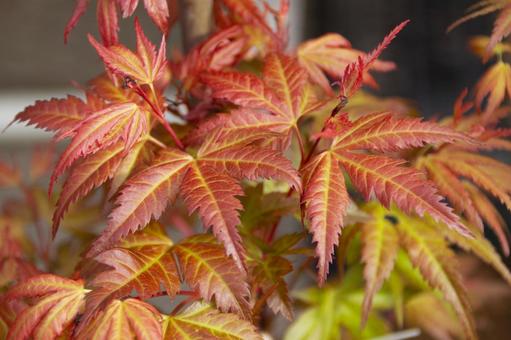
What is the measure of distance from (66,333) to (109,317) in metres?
0.07

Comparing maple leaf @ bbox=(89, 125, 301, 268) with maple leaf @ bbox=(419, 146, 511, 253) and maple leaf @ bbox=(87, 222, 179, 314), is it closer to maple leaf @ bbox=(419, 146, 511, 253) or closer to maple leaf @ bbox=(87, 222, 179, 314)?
maple leaf @ bbox=(87, 222, 179, 314)

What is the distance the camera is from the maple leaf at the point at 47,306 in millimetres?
546

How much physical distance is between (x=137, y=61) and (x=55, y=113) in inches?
5.0

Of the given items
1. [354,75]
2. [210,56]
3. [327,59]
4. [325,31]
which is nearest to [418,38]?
[325,31]

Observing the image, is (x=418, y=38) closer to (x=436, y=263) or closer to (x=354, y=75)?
(x=436, y=263)

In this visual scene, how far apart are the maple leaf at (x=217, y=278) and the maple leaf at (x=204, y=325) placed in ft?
0.04

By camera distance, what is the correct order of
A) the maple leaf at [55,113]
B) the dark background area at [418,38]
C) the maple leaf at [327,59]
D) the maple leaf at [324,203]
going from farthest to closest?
the dark background area at [418,38]
the maple leaf at [327,59]
the maple leaf at [55,113]
the maple leaf at [324,203]

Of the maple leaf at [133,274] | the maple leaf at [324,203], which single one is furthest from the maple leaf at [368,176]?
the maple leaf at [133,274]

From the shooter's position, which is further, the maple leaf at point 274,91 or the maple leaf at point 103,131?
the maple leaf at point 274,91

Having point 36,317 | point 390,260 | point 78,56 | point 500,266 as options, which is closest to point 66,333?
point 36,317

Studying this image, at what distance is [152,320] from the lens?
0.53 metres

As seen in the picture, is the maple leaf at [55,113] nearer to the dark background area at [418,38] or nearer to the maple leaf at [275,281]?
the maple leaf at [275,281]

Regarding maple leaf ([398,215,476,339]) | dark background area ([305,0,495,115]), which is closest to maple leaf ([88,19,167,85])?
maple leaf ([398,215,476,339])

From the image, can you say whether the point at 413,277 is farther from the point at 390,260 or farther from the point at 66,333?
the point at 66,333
